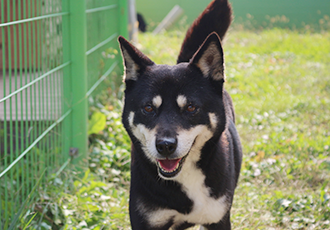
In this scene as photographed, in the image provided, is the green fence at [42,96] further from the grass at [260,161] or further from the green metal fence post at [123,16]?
the green metal fence post at [123,16]

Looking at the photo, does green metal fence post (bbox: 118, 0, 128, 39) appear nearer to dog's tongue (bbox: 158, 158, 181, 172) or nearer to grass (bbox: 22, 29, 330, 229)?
grass (bbox: 22, 29, 330, 229)

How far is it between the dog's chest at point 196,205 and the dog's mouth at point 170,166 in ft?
0.35

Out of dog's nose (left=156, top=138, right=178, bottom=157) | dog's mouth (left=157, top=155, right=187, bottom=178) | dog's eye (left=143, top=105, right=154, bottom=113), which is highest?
dog's eye (left=143, top=105, right=154, bottom=113)

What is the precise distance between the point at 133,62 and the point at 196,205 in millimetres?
888

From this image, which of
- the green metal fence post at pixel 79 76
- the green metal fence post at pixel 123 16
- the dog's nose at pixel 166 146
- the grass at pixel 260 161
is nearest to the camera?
the dog's nose at pixel 166 146

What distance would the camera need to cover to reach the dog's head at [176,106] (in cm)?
202

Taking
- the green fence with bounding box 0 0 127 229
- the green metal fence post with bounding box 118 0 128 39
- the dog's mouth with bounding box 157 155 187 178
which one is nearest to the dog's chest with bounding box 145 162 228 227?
the dog's mouth with bounding box 157 155 187 178

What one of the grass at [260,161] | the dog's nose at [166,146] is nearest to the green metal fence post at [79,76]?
the grass at [260,161]

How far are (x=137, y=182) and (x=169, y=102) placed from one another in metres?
0.50

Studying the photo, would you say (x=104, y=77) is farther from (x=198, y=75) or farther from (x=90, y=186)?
(x=198, y=75)

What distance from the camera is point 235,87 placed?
19.0 feet

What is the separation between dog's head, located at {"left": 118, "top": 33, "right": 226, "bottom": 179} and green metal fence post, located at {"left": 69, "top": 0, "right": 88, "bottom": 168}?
1.15 meters

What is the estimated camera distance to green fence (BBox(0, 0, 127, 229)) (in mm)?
2461

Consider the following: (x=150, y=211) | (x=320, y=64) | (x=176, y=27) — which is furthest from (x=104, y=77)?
(x=176, y=27)
